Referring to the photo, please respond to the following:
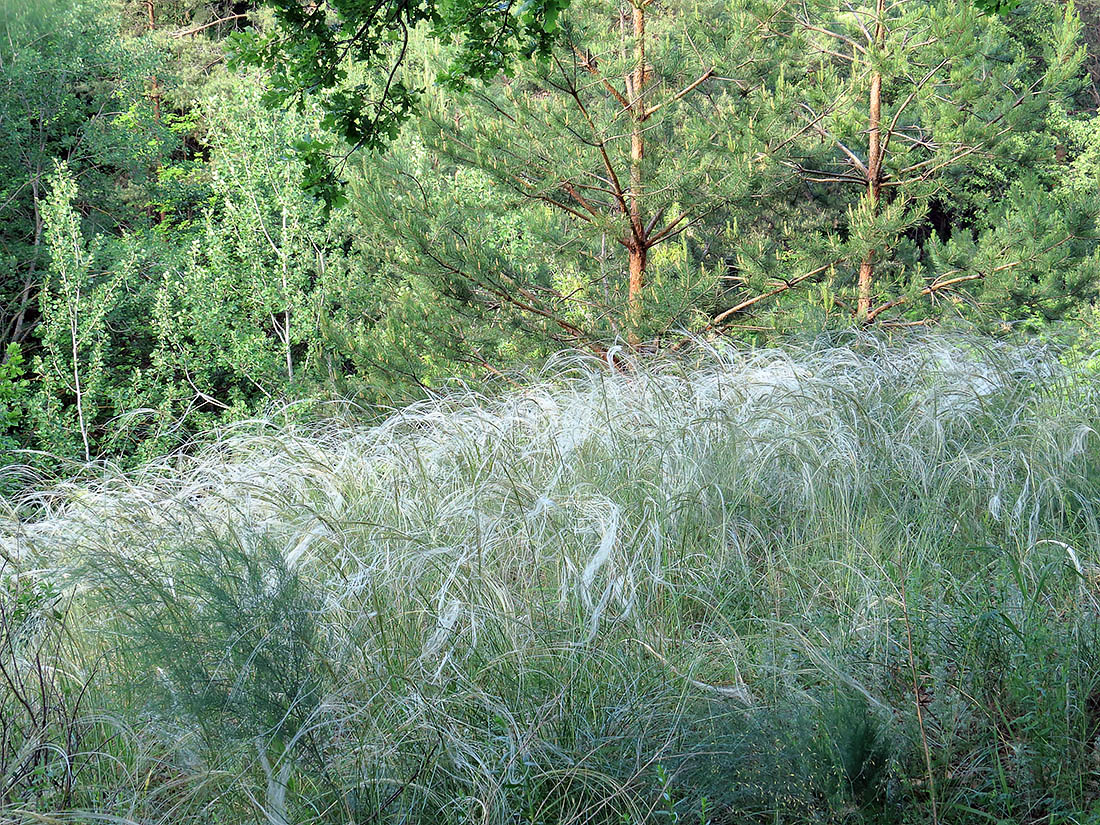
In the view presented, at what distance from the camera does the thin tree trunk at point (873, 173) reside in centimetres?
874

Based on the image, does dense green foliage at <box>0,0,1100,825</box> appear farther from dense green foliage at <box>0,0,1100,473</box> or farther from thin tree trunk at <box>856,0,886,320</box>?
thin tree trunk at <box>856,0,886,320</box>

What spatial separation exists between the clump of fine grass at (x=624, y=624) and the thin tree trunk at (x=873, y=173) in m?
5.19

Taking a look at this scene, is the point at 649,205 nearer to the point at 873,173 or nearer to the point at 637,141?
the point at 637,141

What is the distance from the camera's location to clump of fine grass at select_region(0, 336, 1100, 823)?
191 cm

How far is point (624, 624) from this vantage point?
251 cm

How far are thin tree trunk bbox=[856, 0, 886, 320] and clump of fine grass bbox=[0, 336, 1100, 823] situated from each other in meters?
5.19

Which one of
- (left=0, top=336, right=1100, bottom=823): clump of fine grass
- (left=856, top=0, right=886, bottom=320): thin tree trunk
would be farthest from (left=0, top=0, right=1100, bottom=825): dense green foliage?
(left=856, top=0, right=886, bottom=320): thin tree trunk

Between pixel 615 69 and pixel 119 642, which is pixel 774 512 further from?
pixel 615 69

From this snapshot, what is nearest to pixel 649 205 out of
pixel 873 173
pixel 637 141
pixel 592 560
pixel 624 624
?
pixel 637 141

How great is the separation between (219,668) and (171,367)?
12065mm

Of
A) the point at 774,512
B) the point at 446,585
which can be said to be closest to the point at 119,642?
the point at 446,585

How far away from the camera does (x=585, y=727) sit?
2.06m

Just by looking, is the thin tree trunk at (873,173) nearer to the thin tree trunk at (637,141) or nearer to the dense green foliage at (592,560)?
the dense green foliage at (592,560)

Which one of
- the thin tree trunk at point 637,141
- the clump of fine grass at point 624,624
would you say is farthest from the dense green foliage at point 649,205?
the clump of fine grass at point 624,624
